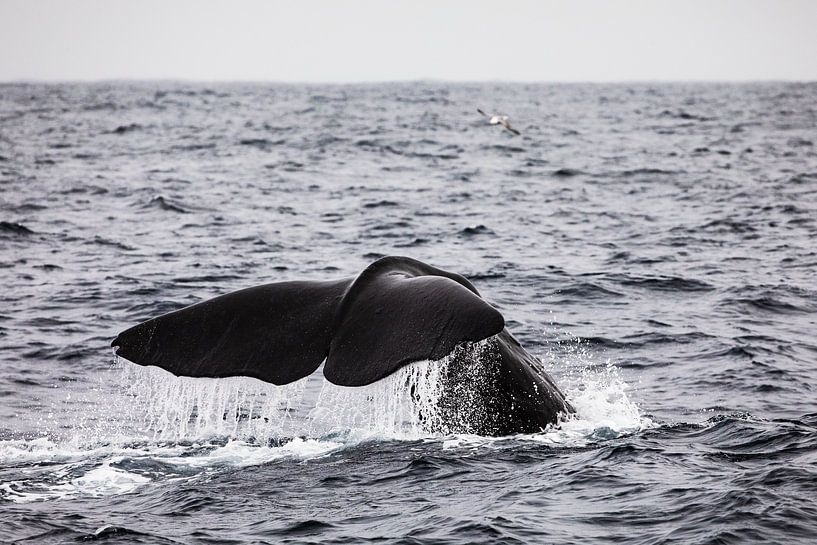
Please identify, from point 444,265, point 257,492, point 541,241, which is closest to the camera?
point 257,492

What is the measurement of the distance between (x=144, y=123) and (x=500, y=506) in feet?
147

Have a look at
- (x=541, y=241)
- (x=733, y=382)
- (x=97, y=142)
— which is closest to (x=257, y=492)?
(x=733, y=382)

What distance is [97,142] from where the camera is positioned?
3756 cm

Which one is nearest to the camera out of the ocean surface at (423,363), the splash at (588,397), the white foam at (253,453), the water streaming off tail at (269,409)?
the water streaming off tail at (269,409)

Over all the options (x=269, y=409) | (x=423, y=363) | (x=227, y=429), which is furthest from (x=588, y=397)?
(x=423, y=363)

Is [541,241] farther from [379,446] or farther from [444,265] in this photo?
[379,446]

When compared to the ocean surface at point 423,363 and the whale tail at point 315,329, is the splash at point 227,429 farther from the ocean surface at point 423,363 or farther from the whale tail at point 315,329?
the whale tail at point 315,329

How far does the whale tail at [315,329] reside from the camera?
514 centimetres

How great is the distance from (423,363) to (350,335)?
0.62 meters

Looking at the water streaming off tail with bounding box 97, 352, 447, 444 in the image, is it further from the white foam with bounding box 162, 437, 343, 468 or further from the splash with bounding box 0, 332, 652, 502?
the white foam with bounding box 162, 437, 343, 468

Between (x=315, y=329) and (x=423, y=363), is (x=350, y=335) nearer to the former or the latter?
(x=315, y=329)

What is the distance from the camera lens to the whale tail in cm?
514

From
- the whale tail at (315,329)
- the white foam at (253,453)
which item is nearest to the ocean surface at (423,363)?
the white foam at (253,453)

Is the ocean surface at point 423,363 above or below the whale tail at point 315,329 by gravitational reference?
below
